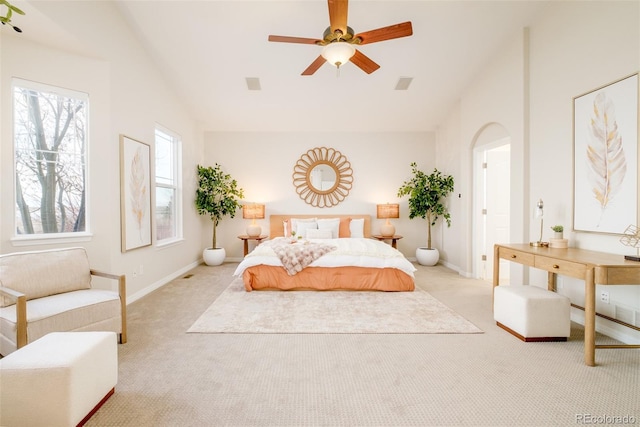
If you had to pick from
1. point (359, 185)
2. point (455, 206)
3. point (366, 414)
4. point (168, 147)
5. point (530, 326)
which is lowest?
point (366, 414)

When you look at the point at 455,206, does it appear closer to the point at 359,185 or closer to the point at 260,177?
the point at 359,185

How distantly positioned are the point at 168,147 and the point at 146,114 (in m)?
0.97

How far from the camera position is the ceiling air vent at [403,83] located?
4.79m

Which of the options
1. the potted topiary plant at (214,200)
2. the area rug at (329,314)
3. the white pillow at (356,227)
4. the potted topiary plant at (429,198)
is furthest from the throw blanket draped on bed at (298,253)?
the potted topiary plant at (429,198)

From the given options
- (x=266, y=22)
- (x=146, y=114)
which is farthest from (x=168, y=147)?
(x=266, y=22)

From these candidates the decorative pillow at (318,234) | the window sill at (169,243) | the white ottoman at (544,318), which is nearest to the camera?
the white ottoman at (544,318)

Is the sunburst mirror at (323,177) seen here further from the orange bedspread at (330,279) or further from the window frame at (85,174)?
the window frame at (85,174)

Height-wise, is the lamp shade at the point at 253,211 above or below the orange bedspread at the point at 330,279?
above

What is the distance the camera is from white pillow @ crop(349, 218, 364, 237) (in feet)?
19.4

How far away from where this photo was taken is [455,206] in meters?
5.51

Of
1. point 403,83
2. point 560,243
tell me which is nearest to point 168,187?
point 403,83

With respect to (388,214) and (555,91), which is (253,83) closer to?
(388,214)

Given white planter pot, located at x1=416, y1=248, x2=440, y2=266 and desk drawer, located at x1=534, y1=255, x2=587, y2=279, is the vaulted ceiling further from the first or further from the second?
desk drawer, located at x1=534, y1=255, x2=587, y2=279

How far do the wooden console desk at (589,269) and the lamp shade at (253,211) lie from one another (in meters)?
4.47
